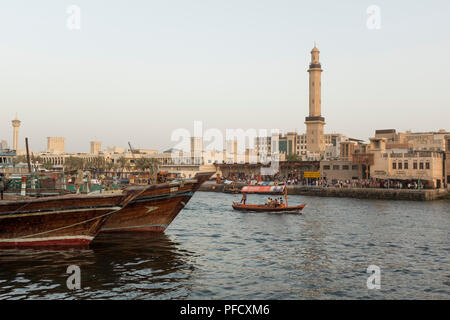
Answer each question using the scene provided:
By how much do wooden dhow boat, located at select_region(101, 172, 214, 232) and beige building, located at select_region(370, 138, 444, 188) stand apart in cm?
6270

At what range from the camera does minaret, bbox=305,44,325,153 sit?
430 feet

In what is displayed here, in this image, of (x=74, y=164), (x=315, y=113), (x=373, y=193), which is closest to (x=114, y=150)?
(x=74, y=164)

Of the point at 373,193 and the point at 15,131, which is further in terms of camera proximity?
the point at 15,131

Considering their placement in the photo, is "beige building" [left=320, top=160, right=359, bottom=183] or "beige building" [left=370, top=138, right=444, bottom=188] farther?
"beige building" [left=320, top=160, right=359, bottom=183]

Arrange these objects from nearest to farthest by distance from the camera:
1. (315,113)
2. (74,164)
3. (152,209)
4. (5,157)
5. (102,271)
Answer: (102,271) → (152,209) → (5,157) → (315,113) → (74,164)

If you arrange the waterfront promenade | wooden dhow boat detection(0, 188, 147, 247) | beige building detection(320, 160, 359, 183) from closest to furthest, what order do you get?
wooden dhow boat detection(0, 188, 147, 247)
the waterfront promenade
beige building detection(320, 160, 359, 183)

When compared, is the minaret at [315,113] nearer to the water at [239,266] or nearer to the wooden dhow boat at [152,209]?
the water at [239,266]

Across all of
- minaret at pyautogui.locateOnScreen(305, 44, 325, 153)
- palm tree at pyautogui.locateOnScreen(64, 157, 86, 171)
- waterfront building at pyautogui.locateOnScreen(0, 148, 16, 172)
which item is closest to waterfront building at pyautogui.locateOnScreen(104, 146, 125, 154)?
palm tree at pyautogui.locateOnScreen(64, 157, 86, 171)

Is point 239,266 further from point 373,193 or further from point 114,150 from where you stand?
point 114,150

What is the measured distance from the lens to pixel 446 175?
80.9 meters

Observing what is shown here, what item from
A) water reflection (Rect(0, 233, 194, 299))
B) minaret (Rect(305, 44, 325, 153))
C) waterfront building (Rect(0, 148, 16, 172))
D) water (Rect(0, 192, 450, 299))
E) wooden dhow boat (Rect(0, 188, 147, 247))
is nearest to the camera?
water reflection (Rect(0, 233, 194, 299))

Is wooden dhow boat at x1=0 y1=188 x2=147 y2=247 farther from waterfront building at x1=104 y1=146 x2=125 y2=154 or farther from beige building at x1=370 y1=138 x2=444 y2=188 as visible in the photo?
waterfront building at x1=104 y1=146 x2=125 y2=154

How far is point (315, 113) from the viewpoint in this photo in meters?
132

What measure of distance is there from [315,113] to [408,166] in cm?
5551
